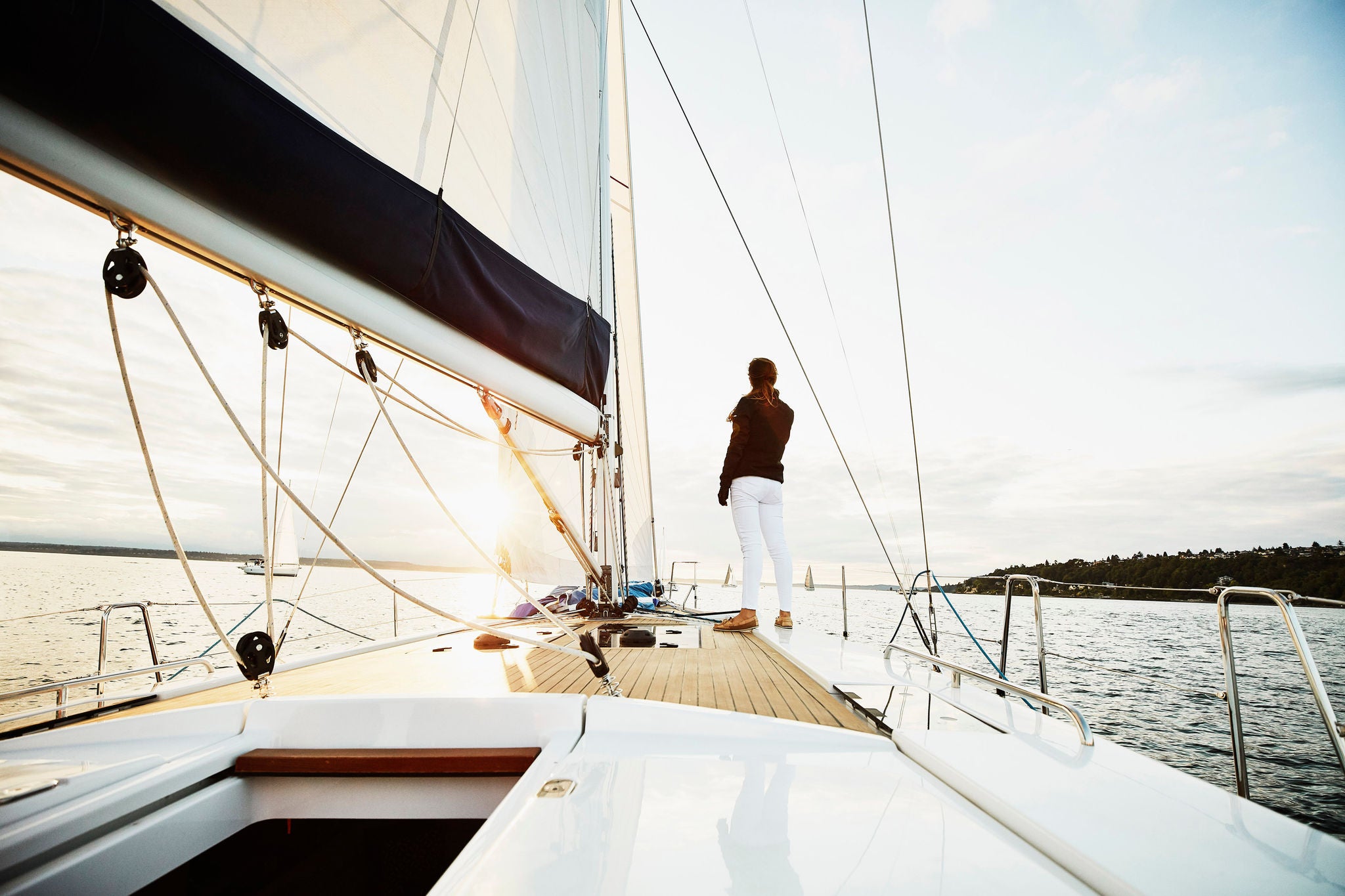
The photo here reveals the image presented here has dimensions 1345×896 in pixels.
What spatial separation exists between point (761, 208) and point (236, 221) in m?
2.67

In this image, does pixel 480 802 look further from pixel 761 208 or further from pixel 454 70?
pixel 761 208

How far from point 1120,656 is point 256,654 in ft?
37.5

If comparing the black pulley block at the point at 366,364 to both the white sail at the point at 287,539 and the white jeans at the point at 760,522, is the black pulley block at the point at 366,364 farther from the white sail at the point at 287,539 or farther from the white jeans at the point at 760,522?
the white sail at the point at 287,539

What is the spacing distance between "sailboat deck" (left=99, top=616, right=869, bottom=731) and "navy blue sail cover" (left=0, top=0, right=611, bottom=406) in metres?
1.02

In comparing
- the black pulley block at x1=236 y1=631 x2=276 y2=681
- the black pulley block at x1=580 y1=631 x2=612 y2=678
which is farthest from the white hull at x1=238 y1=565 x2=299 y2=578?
the black pulley block at x1=580 y1=631 x2=612 y2=678

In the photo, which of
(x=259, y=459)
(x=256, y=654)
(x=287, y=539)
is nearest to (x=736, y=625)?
(x=256, y=654)

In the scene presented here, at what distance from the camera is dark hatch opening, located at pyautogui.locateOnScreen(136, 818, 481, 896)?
116cm

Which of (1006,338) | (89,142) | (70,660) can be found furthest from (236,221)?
(70,660)

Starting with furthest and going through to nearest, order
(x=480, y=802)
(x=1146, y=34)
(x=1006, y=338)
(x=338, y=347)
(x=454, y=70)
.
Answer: (x=1006, y=338)
(x=1146, y=34)
(x=338, y=347)
(x=454, y=70)
(x=480, y=802)

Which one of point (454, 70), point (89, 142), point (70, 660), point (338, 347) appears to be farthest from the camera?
point (70, 660)

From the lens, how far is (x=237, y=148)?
102 centimetres

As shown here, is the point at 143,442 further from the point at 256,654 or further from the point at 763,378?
the point at 763,378

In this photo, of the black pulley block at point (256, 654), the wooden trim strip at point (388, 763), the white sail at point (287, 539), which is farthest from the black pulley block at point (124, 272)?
the white sail at point (287, 539)

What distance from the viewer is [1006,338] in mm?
5832
